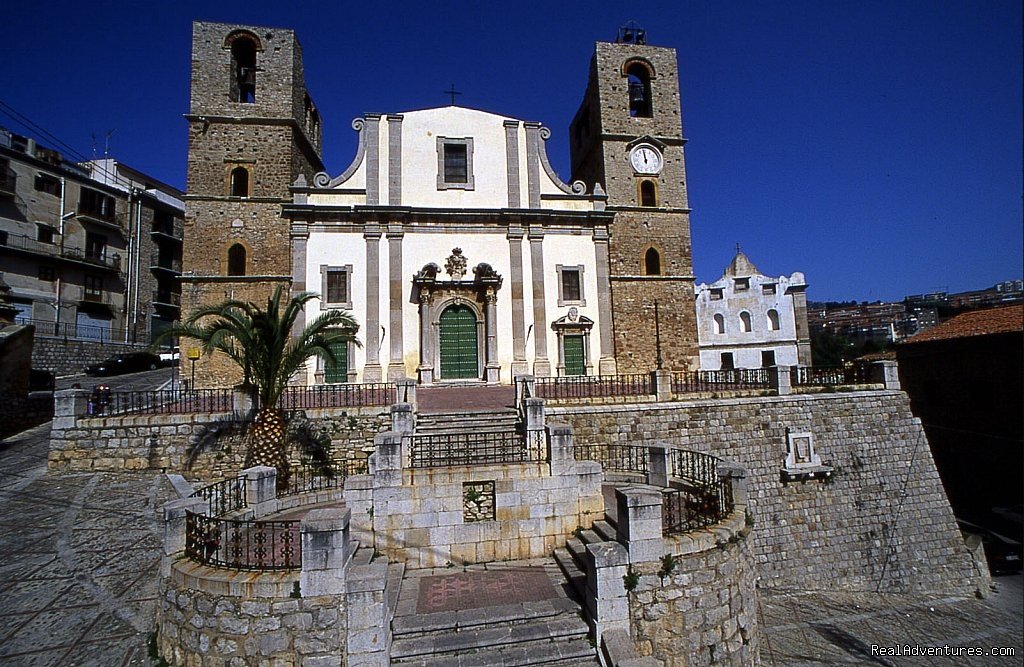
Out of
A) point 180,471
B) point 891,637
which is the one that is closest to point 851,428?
point 891,637

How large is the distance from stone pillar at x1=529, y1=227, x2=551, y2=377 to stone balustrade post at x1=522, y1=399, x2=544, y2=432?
829 cm

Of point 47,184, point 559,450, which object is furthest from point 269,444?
point 47,184

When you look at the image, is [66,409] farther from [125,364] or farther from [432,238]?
[125,364]

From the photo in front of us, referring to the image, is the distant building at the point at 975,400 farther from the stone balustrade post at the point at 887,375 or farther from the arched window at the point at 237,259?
the arched window at the point at 237,259

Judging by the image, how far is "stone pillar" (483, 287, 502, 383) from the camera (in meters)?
19.1

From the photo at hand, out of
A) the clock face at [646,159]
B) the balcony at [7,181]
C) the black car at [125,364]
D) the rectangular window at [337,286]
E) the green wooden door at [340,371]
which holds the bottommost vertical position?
the green wooden door at [340,371]

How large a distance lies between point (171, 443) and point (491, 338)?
10916 mm

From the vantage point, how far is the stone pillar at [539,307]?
1933 cm

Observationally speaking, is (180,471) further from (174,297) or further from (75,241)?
(174,297)

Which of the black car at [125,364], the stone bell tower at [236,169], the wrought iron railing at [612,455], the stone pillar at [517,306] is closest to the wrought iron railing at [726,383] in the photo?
the wrought iron railing at [612,455]

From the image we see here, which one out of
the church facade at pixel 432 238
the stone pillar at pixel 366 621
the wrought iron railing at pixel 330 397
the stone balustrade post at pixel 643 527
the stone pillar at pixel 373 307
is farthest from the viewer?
the church facade at pixel 432 238

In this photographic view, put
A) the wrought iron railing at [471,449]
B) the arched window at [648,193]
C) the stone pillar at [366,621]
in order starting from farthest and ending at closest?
the arched window at [648,193] → the wrought iron railing at [471,449] → the stone pillar at [366,621]

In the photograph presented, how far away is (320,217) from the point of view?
1905cm

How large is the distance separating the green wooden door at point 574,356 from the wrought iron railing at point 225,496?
1341cm
